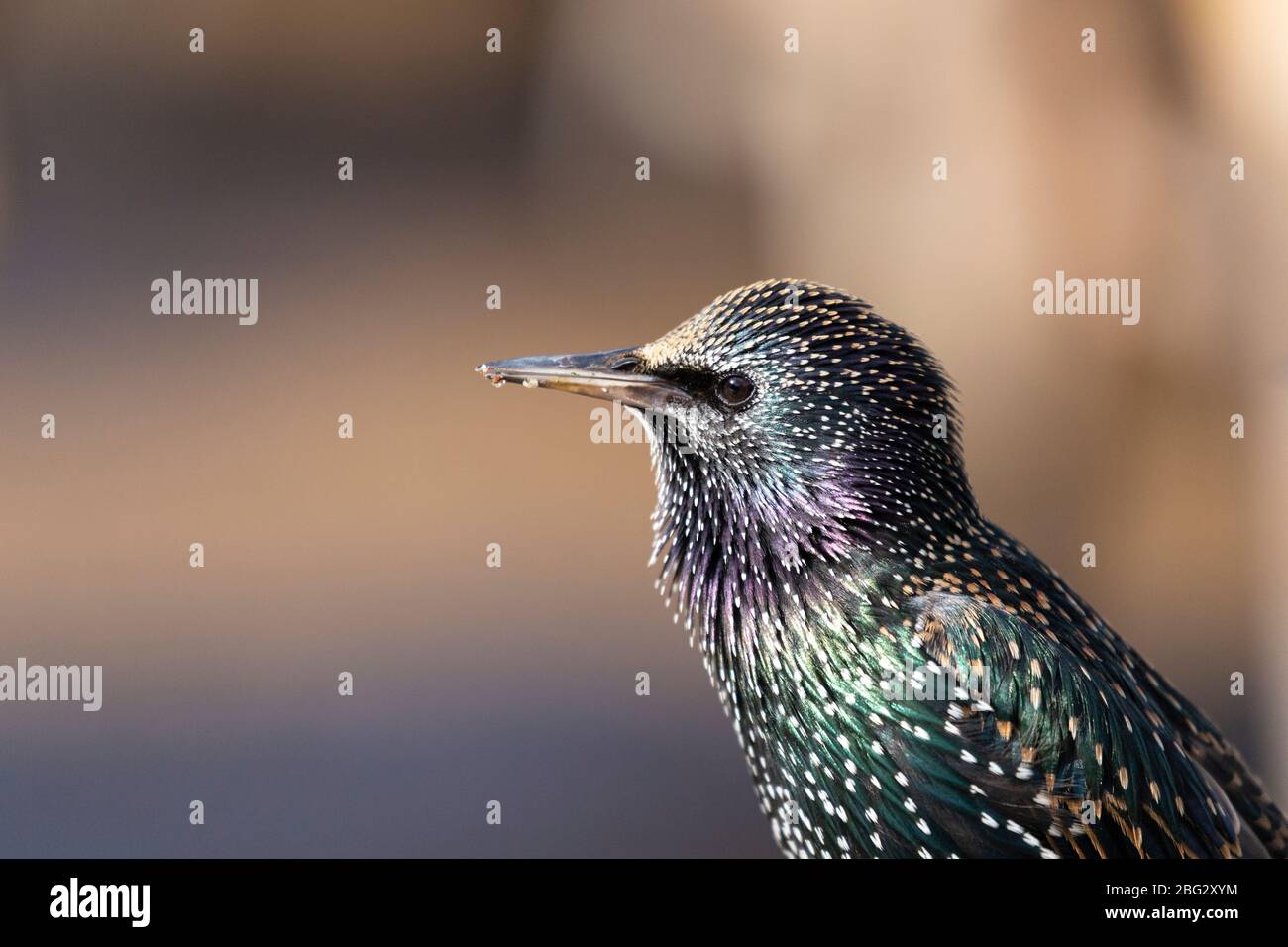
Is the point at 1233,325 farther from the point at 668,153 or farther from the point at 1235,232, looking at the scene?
the point at 668,153

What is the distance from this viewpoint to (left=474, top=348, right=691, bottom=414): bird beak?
186 centimetres

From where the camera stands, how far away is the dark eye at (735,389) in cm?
186

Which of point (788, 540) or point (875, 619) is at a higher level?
point (788, 540)

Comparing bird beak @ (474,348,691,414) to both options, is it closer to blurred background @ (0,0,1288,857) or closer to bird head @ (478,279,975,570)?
bird head @ (478,279,975,570)

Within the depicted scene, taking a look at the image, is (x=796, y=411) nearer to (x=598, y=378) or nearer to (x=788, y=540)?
(x=788, y=540)

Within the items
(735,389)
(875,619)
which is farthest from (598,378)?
(875,619)

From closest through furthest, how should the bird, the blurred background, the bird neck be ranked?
the bird
the bird neck
the blurred background

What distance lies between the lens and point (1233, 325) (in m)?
3.44

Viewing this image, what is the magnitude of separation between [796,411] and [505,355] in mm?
2486

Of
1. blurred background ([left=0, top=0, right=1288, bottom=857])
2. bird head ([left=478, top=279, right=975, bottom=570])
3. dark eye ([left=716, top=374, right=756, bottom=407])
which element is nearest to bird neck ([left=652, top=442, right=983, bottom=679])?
bird head ([left=478, top=279, right=975, bottom=570])

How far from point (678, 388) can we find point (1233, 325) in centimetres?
232

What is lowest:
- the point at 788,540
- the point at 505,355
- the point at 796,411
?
the point at 788,540

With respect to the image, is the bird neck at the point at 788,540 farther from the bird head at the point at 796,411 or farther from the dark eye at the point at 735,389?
the dark eye at the point at 735,389

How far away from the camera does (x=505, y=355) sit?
4.20 m
